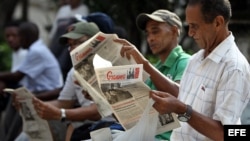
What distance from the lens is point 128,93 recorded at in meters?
4.30

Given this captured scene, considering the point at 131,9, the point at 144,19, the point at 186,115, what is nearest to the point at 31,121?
the point at 144,19

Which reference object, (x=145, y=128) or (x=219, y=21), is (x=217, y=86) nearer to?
(x=219, y=21)

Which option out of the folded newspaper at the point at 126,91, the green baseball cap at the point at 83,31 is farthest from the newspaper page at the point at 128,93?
the green baseball cap at the point at 83,31

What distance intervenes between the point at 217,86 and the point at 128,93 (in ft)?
1.85

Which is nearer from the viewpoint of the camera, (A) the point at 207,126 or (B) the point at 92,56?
(A) the point at 207,126

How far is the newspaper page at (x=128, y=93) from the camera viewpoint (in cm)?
425

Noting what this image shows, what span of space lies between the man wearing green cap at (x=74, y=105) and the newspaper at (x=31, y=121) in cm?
12

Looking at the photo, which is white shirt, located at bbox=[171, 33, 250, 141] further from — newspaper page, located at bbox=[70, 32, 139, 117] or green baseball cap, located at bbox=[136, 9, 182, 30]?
green baseball cap, located at bbox=[136, 9, 182, 30]

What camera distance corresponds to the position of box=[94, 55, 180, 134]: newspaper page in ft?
13.9

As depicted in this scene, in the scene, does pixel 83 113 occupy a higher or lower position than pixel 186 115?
Result: lower

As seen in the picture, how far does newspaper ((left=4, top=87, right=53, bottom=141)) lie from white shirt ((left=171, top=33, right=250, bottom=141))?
1.80 meters

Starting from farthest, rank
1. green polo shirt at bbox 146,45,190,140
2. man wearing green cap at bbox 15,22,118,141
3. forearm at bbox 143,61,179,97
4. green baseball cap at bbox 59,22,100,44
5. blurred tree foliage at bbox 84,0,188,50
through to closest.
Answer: blurred tree foliage at bbox 84,0,188,50, green baseball cap at bbox 59,22,100,44, man wearing green cap at bbox 15,22,118,141, green polo shirt at bbox 146,45,190,140, forearm at bbox 143,61,179,97

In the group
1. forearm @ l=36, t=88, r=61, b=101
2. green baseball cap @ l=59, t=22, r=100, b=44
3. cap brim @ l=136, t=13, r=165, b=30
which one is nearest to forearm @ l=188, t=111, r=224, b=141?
cap brim @ l=136, t=13, r=165, b=30

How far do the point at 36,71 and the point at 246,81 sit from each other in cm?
395
